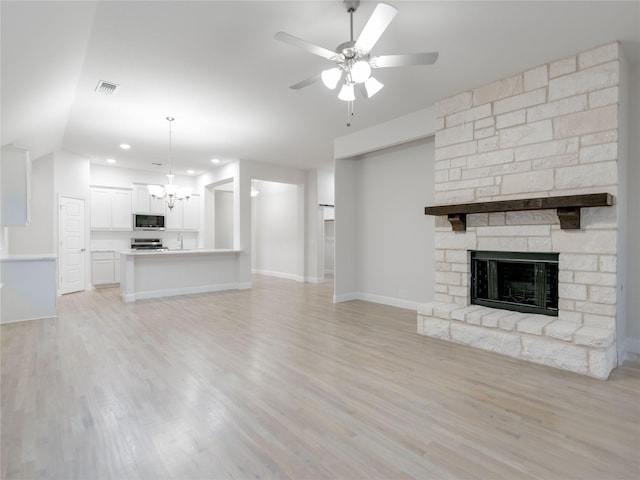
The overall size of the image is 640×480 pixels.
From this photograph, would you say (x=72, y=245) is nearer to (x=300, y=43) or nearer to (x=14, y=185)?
(x=14, y=185)

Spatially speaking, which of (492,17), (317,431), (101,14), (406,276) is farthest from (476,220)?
(101,14)

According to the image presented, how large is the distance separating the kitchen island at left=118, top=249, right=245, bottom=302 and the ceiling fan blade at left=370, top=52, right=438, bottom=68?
18.3ft

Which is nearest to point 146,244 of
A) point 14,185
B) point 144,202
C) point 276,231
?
point 144,202

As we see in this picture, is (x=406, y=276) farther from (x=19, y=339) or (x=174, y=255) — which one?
(x=19, y=339)

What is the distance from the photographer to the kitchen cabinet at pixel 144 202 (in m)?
8.66

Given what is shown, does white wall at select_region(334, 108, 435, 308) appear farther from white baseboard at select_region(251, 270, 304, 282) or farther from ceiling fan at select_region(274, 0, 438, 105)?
white baseboard at select_region(251, 270, 304, 282)

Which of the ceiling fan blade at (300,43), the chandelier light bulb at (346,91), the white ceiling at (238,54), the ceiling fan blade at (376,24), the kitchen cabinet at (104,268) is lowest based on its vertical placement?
the kitchen cabinet at (104,268)

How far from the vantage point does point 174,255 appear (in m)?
6.90

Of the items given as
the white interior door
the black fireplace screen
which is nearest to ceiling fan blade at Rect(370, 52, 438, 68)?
the black fireplace screen

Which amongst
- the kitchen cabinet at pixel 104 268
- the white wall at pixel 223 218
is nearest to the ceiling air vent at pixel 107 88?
the kitchen cabinet at pixel 104 268

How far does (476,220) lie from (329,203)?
17.7 ft

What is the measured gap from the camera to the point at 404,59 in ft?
Answer: 8.43

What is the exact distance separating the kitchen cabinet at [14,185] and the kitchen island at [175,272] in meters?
1.70

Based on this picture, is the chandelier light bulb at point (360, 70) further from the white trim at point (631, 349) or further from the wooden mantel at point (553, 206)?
the white trim at point (631, 349)
